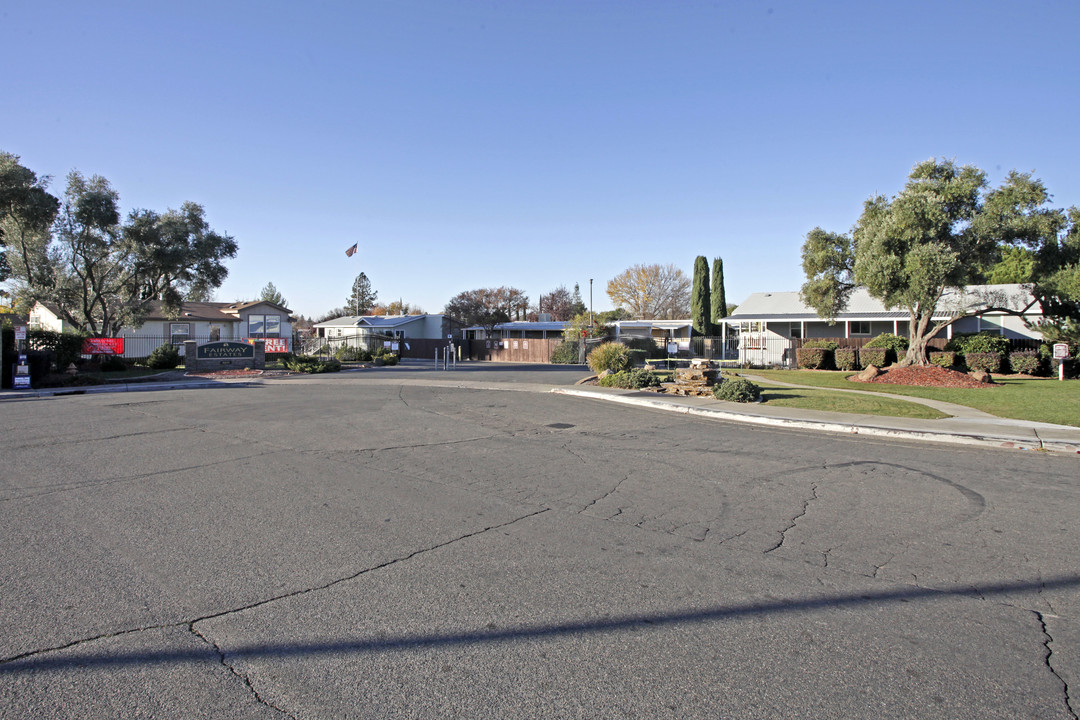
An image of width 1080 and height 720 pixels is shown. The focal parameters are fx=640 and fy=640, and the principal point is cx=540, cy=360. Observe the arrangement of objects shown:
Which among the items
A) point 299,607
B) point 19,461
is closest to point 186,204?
point 19,461

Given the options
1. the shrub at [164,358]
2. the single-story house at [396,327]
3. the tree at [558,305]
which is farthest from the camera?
the tree at [558,305]

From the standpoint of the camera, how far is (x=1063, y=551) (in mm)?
5656

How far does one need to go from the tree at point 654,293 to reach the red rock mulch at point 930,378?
63.6 metres

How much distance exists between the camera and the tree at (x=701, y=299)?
233ft

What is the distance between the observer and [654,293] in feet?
294

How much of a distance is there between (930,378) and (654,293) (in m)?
66.9

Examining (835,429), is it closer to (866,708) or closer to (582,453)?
(582,453)

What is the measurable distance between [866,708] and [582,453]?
23.2 ft

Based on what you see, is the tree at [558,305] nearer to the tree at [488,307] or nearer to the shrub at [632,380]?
the tree at [488,307]

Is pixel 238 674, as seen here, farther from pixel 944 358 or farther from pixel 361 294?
pixel 361 294

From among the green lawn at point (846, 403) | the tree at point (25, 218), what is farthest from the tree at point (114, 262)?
the green lawn at point (846, 403)

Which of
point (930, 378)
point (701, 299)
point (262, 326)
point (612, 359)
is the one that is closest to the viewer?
point (612, 359)

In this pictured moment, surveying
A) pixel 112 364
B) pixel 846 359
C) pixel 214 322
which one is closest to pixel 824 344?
pixel 846 359

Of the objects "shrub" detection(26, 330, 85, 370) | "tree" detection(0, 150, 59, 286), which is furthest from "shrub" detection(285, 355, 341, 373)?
"tree" detection(0, 150, 59, 286)
